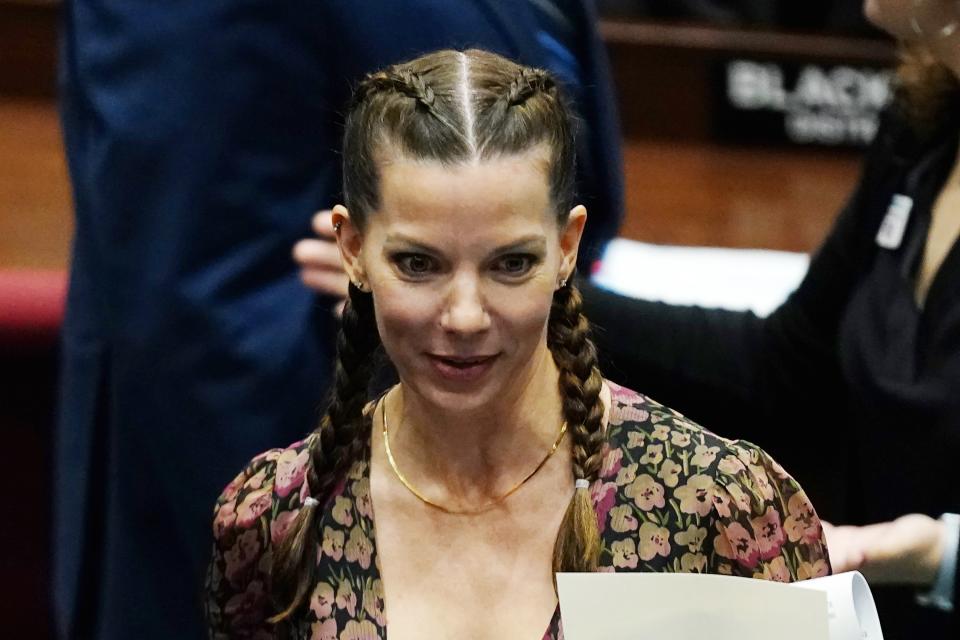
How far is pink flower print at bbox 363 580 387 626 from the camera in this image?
1071 millimetres

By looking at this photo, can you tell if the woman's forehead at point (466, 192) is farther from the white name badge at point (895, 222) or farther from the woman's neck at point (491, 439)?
the white name badge at point (895, 222)

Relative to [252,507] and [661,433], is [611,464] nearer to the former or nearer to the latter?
[661,433]

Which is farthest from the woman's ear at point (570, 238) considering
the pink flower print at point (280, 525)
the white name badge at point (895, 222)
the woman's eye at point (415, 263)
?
the white name badge at point (895, 222)

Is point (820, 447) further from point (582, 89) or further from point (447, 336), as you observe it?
point (447, 336)

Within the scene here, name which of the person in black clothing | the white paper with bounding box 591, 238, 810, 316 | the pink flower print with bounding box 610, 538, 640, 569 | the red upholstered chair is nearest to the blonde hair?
the person in black clothing

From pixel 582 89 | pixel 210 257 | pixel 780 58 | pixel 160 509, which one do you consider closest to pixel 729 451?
pixel 582 89

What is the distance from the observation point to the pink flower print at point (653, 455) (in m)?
1.06

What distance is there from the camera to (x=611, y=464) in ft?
3.50

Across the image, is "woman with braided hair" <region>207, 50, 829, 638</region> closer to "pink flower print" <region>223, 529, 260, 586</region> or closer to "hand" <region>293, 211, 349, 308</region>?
"pink flower print" <region>223, 529, 260, 586</region>

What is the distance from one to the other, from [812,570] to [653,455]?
15 centimetres

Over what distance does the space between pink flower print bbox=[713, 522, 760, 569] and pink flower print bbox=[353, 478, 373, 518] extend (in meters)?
0.29

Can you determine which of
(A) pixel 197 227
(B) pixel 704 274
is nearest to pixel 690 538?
(A) pixel 197 227

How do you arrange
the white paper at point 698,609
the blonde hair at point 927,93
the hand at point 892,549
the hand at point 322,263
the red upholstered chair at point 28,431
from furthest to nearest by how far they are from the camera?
1. the red upholstered chair at point 28,431
2. the blonde hair at point 927,93
3. the hand at point 322,263
4. the hand at point 892,549
5. the white paper at point 698,609

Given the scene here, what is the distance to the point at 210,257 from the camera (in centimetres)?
137
